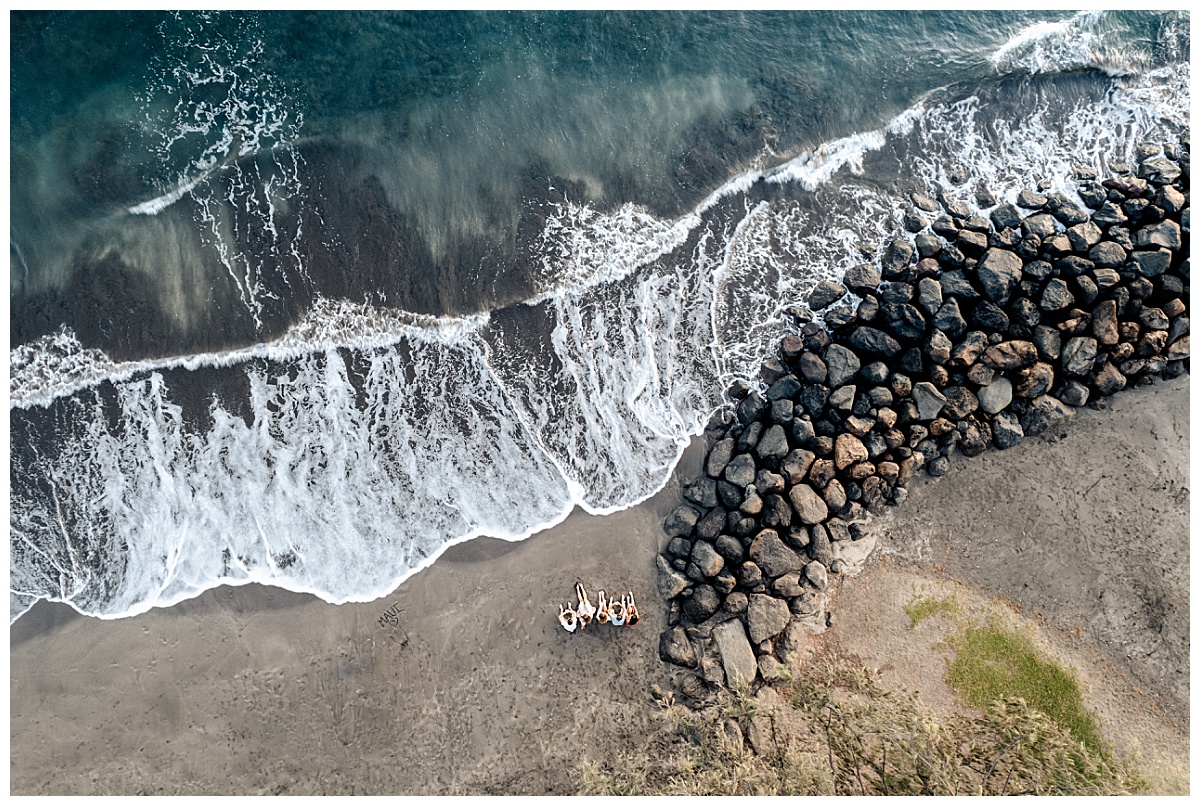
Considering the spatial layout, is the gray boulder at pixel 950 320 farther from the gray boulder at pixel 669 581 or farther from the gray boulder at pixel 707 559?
the gray boulder at pixel 669 581

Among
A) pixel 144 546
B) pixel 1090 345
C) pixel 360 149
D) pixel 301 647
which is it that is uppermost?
pixel 360 149

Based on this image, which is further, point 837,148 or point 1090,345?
point 837,148

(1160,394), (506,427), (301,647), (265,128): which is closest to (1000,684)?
(1160,394)

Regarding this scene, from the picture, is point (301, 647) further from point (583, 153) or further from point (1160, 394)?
point (1160, 394)

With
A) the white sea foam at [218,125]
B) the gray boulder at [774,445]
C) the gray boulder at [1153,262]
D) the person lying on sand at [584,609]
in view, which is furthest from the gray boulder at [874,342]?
the white sea foam at [218,125]

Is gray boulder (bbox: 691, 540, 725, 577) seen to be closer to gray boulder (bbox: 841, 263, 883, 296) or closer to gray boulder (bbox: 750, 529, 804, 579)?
gray boulder (bbox: 750, 529, 804, 579)

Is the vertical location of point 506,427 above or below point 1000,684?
above

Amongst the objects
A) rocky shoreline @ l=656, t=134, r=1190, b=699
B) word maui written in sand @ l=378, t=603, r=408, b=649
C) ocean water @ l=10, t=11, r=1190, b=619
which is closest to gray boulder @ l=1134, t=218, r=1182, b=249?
rocky shoreline @ l=656, t=134, r=1190, b=699
